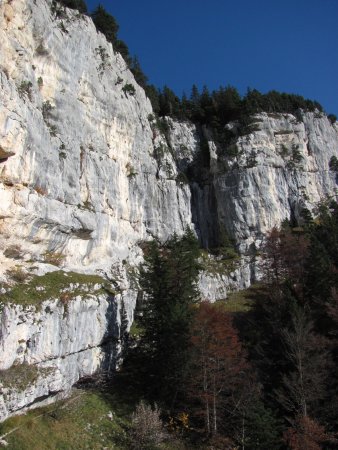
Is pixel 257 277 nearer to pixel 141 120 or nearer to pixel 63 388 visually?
pixel 141 120

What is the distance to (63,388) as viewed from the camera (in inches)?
1010

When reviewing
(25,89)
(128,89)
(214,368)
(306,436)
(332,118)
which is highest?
(332,118)

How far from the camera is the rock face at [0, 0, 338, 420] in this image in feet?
87.4

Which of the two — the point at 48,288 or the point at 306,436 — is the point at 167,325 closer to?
the point at 48,288

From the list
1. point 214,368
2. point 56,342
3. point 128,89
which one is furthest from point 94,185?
point 214,368

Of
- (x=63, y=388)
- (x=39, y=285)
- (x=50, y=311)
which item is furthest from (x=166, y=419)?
(x=39, y=285)

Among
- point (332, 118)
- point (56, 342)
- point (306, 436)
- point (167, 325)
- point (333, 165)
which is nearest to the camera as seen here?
point (306, 436)

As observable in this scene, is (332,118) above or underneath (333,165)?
above

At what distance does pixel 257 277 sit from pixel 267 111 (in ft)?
119

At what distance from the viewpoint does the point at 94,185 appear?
130 ft

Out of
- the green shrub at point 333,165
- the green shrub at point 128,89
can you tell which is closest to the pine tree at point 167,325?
the green shrub at point 128,89

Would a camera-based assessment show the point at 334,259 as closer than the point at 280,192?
Yes

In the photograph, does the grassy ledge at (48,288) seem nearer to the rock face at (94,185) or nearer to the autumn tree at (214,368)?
the rock face at (94,185)

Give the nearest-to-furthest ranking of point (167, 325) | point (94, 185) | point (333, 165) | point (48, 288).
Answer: point (48, 288) → point (167, 325) → point (94, 185) → point (333, 165)
